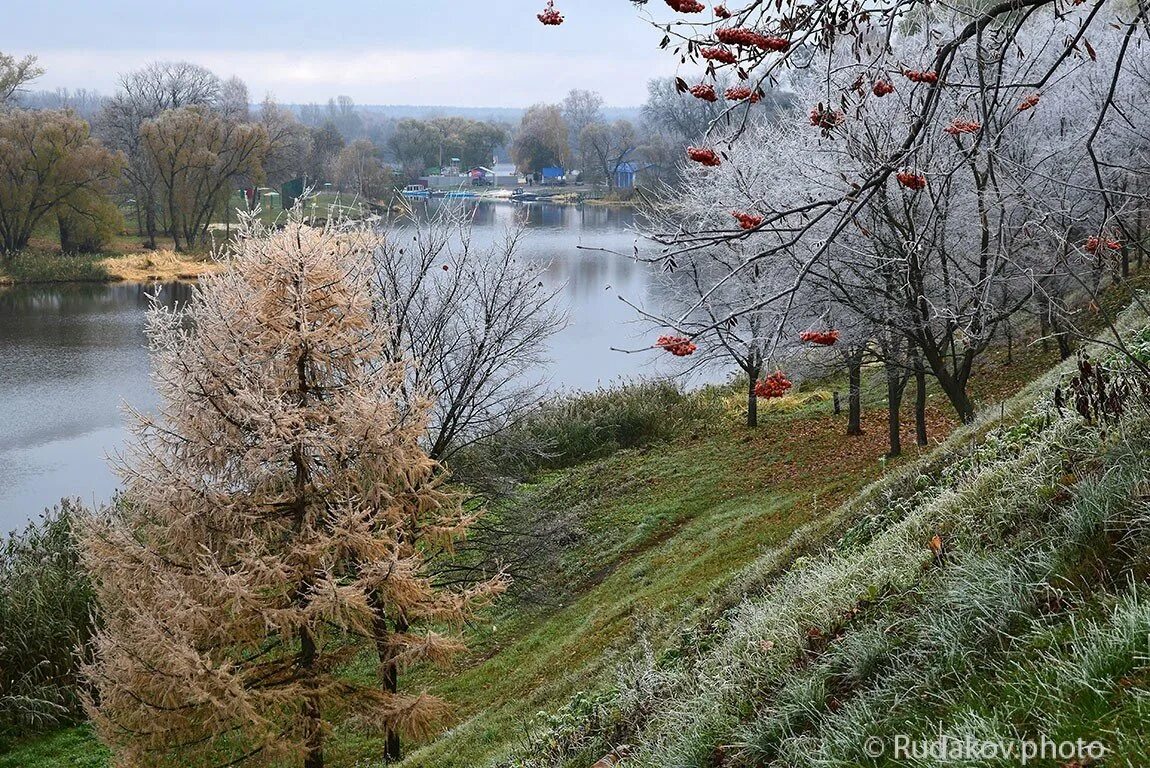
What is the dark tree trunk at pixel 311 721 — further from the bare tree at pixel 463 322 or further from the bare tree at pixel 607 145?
the bare tree at pixel 607 145

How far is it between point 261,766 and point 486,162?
228ft

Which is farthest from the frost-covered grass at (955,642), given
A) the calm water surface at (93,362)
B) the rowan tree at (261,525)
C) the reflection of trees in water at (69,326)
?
the reflection of trees in water at (69,326)

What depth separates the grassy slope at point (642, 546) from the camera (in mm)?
8266

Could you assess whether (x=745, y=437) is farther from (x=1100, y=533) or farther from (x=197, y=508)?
(x=1100, y=533)

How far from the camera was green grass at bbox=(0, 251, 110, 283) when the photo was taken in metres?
40.7

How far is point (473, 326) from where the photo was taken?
14.5m

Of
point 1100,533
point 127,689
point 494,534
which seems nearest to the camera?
point 1100,533

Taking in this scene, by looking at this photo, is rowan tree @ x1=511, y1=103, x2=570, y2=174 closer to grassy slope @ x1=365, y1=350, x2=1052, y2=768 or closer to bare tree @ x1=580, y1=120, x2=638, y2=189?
bare tree @ x1=580, y1=120, x2=638, y2=189

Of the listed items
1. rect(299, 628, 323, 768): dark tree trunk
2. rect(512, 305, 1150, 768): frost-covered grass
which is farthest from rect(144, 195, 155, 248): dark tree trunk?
rect(512, 305, 1150, 768): frost-covered grass

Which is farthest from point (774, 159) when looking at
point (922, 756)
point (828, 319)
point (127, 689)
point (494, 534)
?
point (922, 756)

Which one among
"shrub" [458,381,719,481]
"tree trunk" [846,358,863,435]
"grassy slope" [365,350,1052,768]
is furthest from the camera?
"shrub" [458,381,719,481]

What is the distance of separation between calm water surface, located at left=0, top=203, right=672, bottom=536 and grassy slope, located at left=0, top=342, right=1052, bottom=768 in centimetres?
250

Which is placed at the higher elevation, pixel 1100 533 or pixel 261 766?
pixel 1100 533

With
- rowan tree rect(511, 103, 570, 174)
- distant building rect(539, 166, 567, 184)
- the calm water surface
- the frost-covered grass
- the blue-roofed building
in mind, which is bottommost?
the calm water surface
